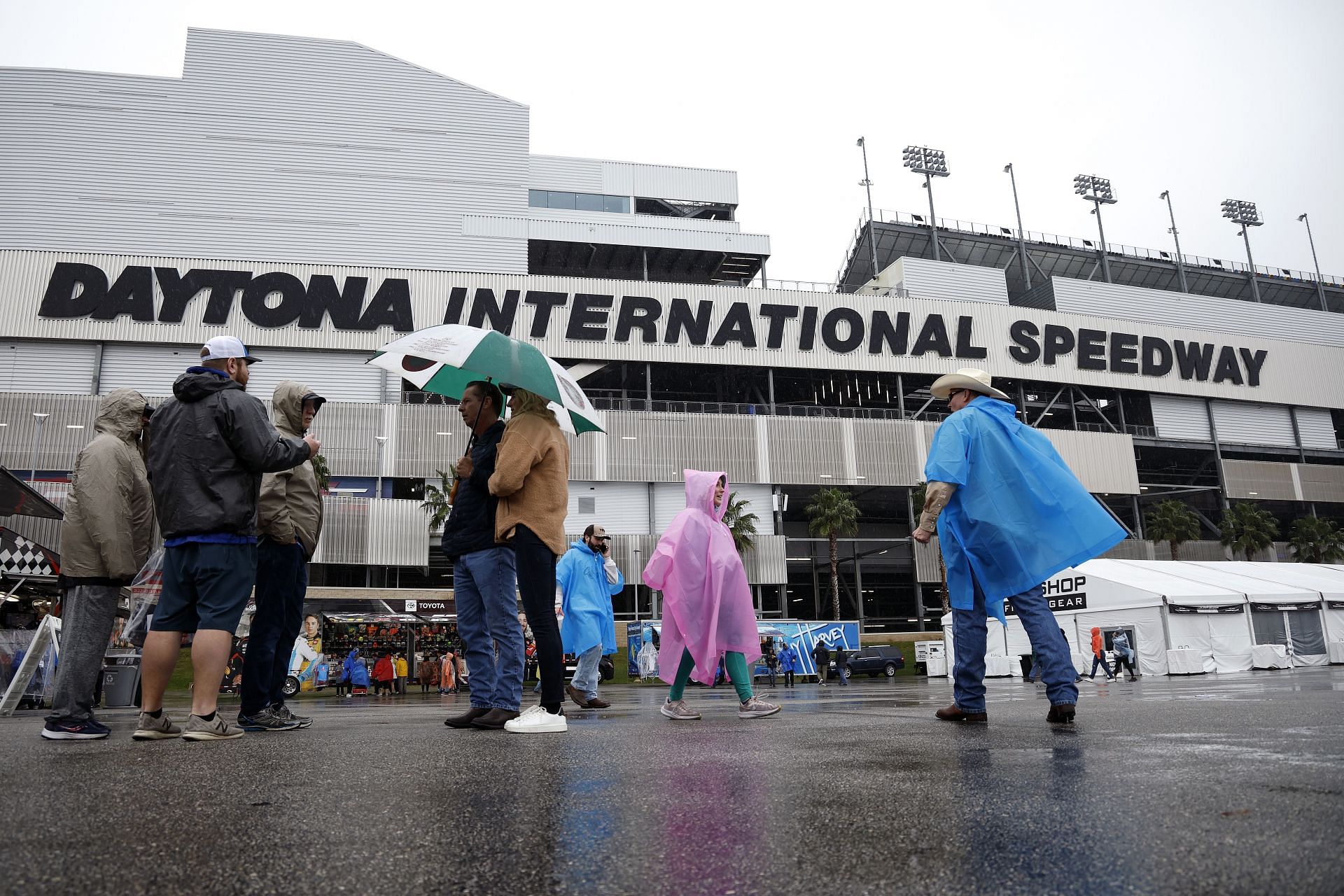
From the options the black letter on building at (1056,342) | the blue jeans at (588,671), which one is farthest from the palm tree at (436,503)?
the black letter on building at (1056,342)

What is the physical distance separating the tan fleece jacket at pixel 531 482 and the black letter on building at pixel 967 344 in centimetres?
4979

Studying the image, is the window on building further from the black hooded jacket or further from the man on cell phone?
the black hooded jacket

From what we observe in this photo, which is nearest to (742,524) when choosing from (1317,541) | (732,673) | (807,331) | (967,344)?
(807,331)

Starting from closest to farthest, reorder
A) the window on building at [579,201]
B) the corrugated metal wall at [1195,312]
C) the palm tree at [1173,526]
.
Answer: the palm tree at [1173,526] < the window on building at [579,201] < the corrugated metal wall at [1195,312]

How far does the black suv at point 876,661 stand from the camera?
1406 inches

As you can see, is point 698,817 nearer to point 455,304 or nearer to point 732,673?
point 732,673

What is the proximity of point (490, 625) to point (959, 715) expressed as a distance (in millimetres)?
2636

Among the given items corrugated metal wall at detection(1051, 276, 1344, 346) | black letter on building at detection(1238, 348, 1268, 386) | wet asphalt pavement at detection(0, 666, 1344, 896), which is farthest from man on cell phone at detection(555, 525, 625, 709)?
black letter on building at detection(1238, 348, 1268, 386)

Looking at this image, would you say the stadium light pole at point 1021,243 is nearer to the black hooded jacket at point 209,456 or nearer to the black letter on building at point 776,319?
the black letter on building at point 776,319

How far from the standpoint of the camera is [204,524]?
14.1 ft

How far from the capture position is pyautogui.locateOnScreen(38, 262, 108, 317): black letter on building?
143 feet

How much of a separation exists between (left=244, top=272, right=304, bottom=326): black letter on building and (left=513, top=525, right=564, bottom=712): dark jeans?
44778 mm

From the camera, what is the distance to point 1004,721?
4.82 m

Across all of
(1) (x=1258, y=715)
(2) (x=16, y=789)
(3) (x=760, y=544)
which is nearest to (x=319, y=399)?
(2) (x=16, y=789)
